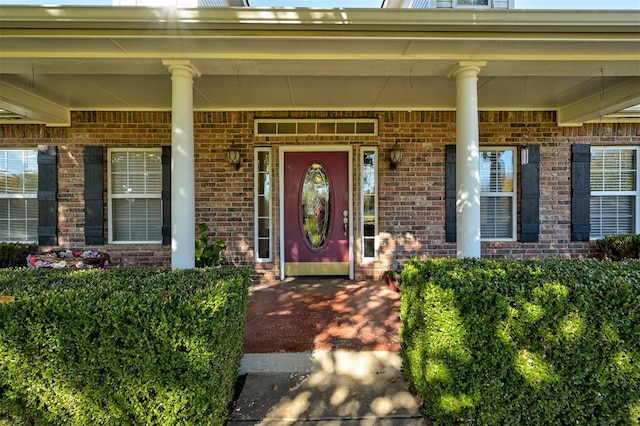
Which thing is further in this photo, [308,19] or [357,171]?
[357,171]

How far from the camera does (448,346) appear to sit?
188 centimetres

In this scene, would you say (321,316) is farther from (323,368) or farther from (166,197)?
(166,197)

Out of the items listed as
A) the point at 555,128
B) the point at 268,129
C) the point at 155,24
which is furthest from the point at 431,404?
the point at 555,128

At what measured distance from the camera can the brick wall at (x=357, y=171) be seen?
481cm

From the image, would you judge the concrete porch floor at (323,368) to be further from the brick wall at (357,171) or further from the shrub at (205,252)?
the brick wall at (357,171)

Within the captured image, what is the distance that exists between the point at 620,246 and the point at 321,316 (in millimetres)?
4498

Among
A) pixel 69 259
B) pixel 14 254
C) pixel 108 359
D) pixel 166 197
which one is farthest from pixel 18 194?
pixel 108 359

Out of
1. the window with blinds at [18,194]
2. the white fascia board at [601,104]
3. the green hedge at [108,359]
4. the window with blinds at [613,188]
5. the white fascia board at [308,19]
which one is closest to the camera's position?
the green hedge at [108,359]

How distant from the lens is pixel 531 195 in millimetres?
4875

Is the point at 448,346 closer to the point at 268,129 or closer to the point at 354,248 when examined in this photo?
the point at 354,248

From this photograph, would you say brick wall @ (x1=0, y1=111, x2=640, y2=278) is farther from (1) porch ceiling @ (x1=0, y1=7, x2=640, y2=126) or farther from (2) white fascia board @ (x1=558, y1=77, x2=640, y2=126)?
(1) porch ceiling @ (x1=0, y1=7, x2=640, y2=126)

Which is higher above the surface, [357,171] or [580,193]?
[357,171]

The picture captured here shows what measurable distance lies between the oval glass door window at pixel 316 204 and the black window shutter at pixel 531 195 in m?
2.92

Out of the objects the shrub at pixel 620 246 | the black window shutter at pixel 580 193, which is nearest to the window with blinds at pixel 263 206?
the black window shutter at pixel 580 193
